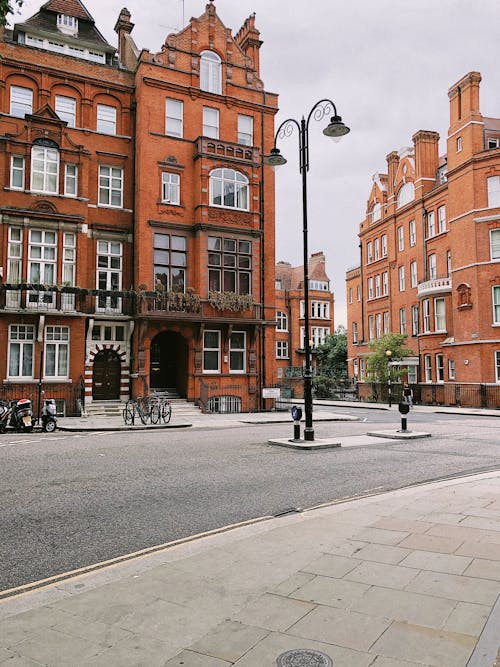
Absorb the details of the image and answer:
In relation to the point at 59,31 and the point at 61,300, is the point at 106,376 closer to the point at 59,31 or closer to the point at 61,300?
the point at 61,300

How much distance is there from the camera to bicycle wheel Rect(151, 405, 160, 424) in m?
21.8

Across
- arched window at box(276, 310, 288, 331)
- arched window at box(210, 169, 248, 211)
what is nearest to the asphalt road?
arched window at box(210, 169, 248, 211)

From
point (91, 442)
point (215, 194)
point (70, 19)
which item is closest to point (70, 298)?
point (215, 194)

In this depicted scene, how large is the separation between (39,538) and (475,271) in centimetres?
3557

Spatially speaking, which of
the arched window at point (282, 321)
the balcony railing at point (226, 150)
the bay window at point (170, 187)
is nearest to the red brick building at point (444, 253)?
the arched window at point (282, 321)

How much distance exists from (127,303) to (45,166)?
294 inches

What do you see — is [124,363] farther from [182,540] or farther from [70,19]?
[182,540]

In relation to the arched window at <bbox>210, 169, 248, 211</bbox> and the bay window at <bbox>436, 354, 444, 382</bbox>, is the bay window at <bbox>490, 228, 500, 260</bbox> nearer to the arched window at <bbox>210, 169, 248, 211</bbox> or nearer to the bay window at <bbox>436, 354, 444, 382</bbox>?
the bay window at <bbox>436, 354, 444, 382</bbox>

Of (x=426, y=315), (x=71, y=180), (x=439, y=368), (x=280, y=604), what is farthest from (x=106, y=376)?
(x=426, y=315)

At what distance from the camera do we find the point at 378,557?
5453 mm

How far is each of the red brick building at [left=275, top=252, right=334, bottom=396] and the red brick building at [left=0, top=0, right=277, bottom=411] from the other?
1177 inches

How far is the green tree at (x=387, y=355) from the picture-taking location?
41031 mm

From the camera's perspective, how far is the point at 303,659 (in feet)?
11.3

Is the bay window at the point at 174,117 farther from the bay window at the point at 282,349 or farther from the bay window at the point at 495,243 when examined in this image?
the bay window at the point at 282,349
